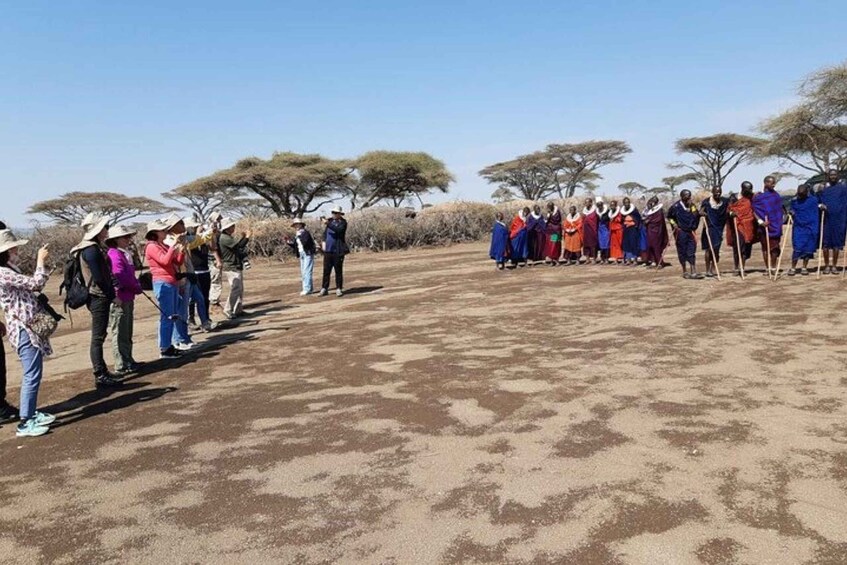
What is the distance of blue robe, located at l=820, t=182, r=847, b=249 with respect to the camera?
33.0ft

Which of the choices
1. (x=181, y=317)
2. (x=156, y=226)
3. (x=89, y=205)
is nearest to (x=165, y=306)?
(x=181, y=317)

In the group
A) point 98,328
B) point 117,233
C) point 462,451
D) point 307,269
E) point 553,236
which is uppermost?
point 117,233

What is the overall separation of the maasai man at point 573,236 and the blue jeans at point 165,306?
32.5 feet

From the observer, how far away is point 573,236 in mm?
14688

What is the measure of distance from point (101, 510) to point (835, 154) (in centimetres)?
3450

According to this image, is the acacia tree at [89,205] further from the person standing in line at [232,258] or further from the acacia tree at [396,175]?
the person standing in line at [232,258]

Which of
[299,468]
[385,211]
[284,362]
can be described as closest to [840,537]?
[299,468]

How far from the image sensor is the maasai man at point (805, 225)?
10.2 meters

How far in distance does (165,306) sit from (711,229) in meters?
9.21

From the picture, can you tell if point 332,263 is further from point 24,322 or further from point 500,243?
point 24,322

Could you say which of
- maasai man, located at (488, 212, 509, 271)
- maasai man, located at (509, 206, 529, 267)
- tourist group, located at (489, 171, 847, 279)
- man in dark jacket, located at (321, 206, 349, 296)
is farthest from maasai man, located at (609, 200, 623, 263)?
man in dark jacket, located at (321, 206, 349, 296)

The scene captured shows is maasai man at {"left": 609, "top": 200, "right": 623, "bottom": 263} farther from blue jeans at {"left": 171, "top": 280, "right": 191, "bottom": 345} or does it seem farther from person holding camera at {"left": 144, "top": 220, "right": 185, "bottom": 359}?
person holding camera at {"left": 144, "top": 220, "right": 185, "bottom": 359}

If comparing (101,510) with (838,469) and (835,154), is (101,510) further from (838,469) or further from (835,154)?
(835,154)

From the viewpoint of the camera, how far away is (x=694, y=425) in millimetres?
4090
